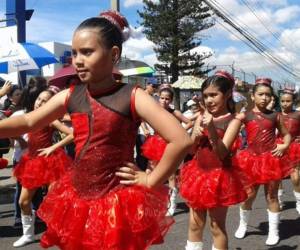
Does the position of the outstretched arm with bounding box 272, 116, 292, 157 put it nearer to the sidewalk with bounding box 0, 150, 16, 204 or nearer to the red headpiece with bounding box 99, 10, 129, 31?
the red headpiece with bounding box 99, 10, 129, 31

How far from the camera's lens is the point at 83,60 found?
2604 mm

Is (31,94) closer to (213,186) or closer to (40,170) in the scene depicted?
(40,170)

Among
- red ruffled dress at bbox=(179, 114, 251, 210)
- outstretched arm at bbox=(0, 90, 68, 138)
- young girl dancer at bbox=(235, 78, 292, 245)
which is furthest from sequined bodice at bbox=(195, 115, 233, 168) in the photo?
outstretched arm at bbox=(0, 90, 68, 138)

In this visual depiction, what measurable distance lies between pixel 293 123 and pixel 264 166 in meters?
2.70

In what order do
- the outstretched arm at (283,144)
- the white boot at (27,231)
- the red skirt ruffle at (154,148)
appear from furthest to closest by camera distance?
the red skirt ruffle at (154,148) → the outstretched arm at (283,144) → the white boot at (27,231)

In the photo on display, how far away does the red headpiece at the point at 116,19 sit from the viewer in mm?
2801

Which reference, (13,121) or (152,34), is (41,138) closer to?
(13,121)

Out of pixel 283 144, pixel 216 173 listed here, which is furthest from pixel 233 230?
pixel 216 173

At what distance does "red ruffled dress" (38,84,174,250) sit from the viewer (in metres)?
2.63

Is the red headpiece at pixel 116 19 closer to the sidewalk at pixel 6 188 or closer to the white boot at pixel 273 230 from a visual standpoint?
the white boot at pixel 273 230

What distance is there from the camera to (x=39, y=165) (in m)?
5.45

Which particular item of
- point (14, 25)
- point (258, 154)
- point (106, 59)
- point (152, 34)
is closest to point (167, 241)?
point (258, 154)

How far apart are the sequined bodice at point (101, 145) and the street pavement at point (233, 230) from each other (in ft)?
9.20

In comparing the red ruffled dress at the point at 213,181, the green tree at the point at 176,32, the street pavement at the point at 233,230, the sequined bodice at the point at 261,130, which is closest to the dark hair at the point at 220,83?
the red ruffled dress at the point at 213,181
